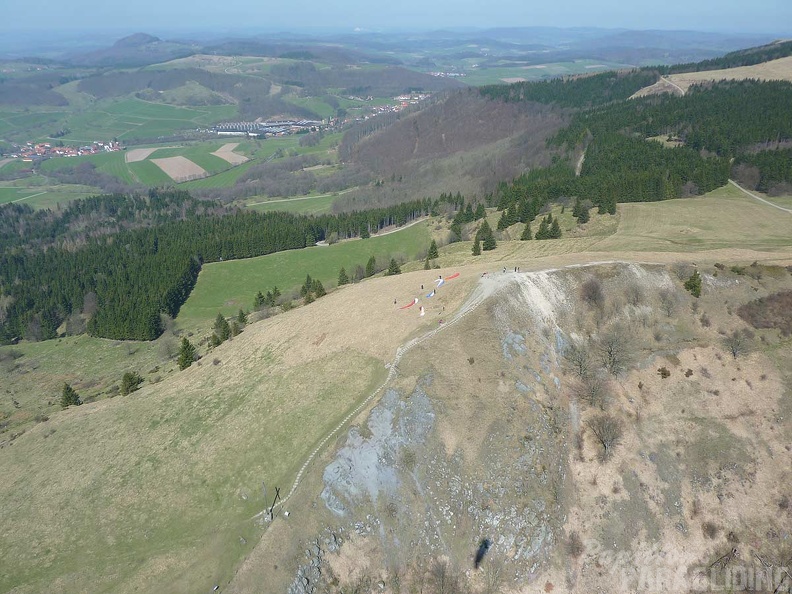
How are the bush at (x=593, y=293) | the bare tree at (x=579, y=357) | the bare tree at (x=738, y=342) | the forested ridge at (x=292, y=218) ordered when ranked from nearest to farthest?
the bare tree at (x=579, y=357), the bare tree at (x=738, y=342), the bush at (x=593, y=293), the forested ridge at (x=292, y=218)

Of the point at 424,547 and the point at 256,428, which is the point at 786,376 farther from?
the point at 256,428

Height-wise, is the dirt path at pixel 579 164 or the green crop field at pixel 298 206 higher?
the dirt path at pixel 579 164

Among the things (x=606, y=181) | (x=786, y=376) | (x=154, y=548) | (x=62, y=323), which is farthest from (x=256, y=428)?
(x=606, y=181)

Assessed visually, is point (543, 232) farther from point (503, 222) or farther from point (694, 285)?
point (694, 285)

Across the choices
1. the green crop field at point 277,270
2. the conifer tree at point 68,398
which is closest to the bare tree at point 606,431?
the conifer tree at point 68,398

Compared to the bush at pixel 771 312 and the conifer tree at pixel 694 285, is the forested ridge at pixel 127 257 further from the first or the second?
the bush at pixel 771 312
